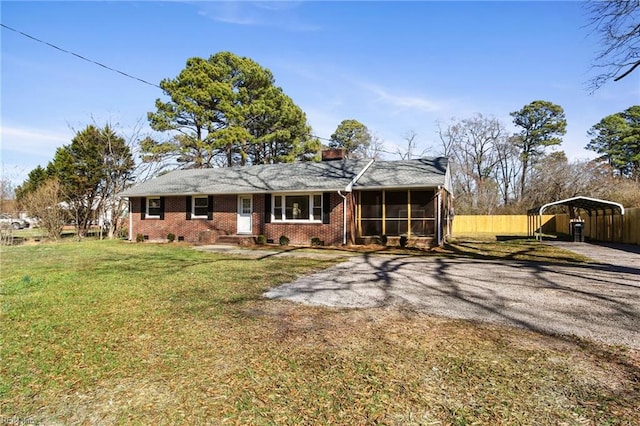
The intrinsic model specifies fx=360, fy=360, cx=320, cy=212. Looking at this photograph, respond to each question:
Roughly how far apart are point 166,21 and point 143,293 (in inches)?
394

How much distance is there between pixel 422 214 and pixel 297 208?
5.63 metres

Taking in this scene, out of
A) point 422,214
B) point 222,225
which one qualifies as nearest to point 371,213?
point 422,214

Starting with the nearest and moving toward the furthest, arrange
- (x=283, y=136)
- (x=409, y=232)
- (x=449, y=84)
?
(x=409, y=232), (x=449, y=84), (x=283, y=136)

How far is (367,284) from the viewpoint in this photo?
22.6ft

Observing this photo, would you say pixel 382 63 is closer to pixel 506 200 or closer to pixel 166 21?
pixel 166 21

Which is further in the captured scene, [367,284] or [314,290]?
[367,284]

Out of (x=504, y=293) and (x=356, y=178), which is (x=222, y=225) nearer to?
(x=356, y=178)

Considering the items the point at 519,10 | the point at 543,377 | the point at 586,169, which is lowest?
the point at 543,377

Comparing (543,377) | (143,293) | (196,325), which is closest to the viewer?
(543,377)

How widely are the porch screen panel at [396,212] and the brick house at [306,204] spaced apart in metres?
0.04

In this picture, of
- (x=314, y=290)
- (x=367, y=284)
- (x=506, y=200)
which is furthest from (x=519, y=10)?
(x=506, y=200)

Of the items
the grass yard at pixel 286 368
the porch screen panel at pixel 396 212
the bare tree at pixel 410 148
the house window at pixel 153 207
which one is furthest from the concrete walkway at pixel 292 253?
the bare tree at pixel 410 148

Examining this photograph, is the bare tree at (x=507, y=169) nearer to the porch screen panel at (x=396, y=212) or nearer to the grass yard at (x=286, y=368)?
the porch screen panel at (x=396, y=212)

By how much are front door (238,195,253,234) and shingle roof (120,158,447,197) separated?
0.60 meters
